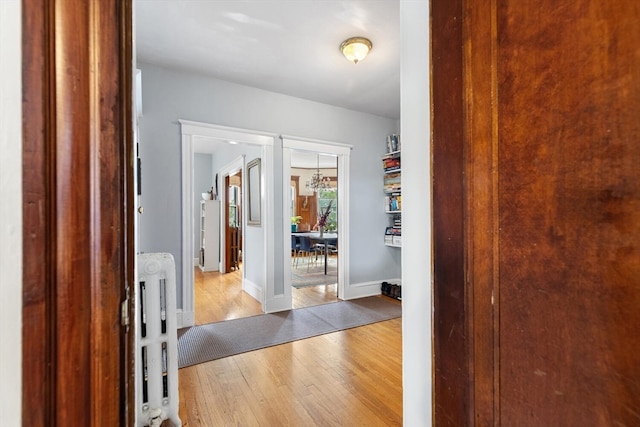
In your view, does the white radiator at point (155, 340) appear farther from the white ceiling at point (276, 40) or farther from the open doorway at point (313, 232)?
the open doorway at point (313, 232)

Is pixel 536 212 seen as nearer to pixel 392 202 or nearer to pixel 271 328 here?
pixel 271 328

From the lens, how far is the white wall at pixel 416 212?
3.05 ft

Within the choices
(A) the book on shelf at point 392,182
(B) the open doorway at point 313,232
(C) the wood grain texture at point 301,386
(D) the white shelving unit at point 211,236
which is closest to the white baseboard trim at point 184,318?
(C) the wood grain texture at point 301,386

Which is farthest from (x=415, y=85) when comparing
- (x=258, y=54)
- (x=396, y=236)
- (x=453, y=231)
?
(x=396, y=236)

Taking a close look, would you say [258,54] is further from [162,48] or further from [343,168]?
[343,168]

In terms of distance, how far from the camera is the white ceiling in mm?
2059

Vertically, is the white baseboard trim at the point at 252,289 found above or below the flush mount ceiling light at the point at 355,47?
below

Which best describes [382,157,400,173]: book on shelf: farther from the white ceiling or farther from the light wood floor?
the light wood floor

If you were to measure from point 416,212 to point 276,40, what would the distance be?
2182 mm

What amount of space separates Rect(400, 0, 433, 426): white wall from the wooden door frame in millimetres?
814

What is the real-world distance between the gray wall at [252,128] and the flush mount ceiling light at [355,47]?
1248mm

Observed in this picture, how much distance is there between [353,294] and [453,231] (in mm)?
3519

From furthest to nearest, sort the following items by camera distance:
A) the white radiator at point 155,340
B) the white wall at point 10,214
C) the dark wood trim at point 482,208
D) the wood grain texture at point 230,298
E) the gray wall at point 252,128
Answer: the wood grain texture at point 230,298
the gray wall at point 252,128
the white radiator at point 155,340
the dark wood trim at point 482,208
the white wall at point 10,214

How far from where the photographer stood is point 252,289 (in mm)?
4055
